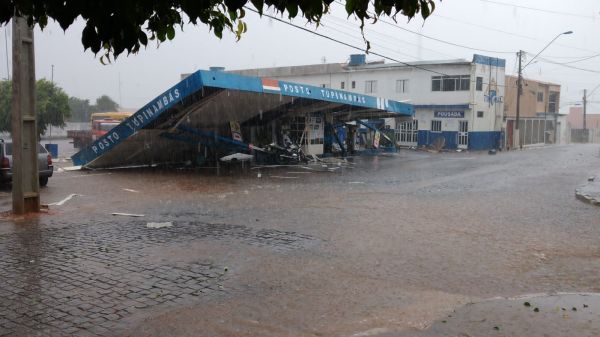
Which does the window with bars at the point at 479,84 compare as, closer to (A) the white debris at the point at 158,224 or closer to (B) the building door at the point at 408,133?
(B) the building door at the point at 408,133

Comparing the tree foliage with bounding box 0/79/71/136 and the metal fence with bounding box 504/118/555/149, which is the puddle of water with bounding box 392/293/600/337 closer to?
the tree foliage with bounding box 0/79/71/136

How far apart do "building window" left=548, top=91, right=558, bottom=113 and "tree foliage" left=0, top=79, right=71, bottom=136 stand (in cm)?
4706

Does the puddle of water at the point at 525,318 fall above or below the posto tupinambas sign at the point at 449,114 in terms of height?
below

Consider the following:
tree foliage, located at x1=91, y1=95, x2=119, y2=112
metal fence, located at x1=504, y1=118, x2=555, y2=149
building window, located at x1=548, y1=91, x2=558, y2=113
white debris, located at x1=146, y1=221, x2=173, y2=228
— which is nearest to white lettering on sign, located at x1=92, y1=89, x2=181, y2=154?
white debris, located at x1=146, y1=221, x2=173, y2=228

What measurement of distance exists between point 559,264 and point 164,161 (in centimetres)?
1939

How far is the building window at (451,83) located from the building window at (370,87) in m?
5.34

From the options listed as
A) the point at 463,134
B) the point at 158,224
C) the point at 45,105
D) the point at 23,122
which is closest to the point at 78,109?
the point at 45,105

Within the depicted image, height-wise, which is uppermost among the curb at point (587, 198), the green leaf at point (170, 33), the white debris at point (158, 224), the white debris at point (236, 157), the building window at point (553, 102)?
the building window at point (553, 102)

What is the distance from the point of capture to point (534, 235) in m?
9.75

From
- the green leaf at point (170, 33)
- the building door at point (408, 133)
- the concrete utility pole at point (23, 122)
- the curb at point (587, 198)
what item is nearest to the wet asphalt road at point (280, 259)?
the curb at point (587, 198)

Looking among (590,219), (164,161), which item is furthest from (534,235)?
(164,161)

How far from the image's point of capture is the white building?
42062 millimetres

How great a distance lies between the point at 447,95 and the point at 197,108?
2718 centimetres

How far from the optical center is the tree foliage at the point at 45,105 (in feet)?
112
